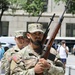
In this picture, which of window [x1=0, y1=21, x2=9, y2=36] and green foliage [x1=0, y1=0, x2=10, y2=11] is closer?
green foliage [x1=0, y1=0, x2=10, y2=11]

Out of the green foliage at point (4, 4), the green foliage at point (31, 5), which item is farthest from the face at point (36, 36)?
the green foliage at point (4, 4)

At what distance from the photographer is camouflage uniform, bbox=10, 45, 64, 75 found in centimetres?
450

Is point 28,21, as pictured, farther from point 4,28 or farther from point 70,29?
point 70,29

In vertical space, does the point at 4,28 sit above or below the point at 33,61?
below

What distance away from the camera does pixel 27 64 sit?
457 cm

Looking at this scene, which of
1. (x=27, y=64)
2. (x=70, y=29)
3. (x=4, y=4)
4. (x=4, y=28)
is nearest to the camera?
(x=27, y=64)

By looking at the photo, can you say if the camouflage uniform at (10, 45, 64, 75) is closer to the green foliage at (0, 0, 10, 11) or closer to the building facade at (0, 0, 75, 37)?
the green foliage at (0, 0, 10, 11)

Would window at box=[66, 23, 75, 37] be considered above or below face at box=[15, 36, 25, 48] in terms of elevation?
below

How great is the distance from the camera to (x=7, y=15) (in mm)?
60688

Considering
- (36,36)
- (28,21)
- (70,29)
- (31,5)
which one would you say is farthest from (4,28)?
(36,36)

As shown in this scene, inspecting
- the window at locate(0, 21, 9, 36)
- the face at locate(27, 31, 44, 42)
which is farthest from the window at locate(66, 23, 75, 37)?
the face at locate(27, 31, 44, 42)

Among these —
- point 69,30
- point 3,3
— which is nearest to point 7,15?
point 69,30

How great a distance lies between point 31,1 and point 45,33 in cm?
3280

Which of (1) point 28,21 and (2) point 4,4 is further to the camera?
(1) point 28,21
